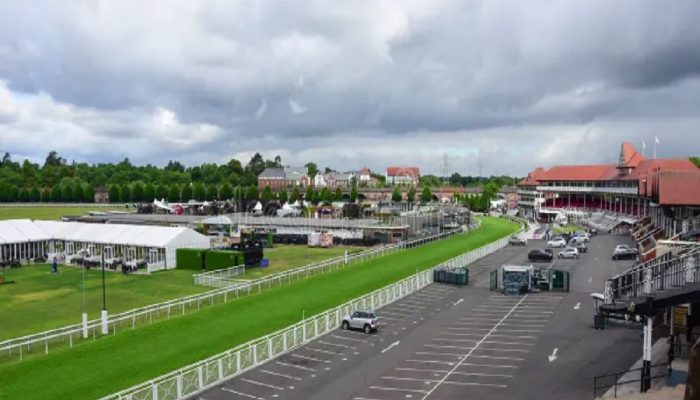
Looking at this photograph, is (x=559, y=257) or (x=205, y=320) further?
A: (x=559, y=257)

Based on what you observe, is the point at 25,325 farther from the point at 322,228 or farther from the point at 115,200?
the point at 115,200

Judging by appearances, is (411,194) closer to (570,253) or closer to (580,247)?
(580,247)

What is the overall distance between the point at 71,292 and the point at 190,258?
11689 mm

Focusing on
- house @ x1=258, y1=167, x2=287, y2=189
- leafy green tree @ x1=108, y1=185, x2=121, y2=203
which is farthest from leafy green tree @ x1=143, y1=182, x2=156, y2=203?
house @ x1=258, y1=167, x2=287, y2=189

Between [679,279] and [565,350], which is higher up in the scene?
[679,279]

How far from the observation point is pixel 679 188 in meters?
34.9

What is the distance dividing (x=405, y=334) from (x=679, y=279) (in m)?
12.1

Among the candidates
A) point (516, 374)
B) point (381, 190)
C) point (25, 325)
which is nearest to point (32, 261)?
point (25, 325)

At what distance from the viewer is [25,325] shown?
97.1 feet

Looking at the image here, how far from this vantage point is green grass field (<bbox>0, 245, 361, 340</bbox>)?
31.0 metres

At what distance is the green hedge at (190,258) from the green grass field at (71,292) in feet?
3.88

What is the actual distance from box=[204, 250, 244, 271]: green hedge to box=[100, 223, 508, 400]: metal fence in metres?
16.9

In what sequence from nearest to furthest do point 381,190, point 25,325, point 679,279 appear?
point 679,279 → point 25,325 → point 381,190

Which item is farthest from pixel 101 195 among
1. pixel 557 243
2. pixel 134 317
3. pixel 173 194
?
pixel 134 317
